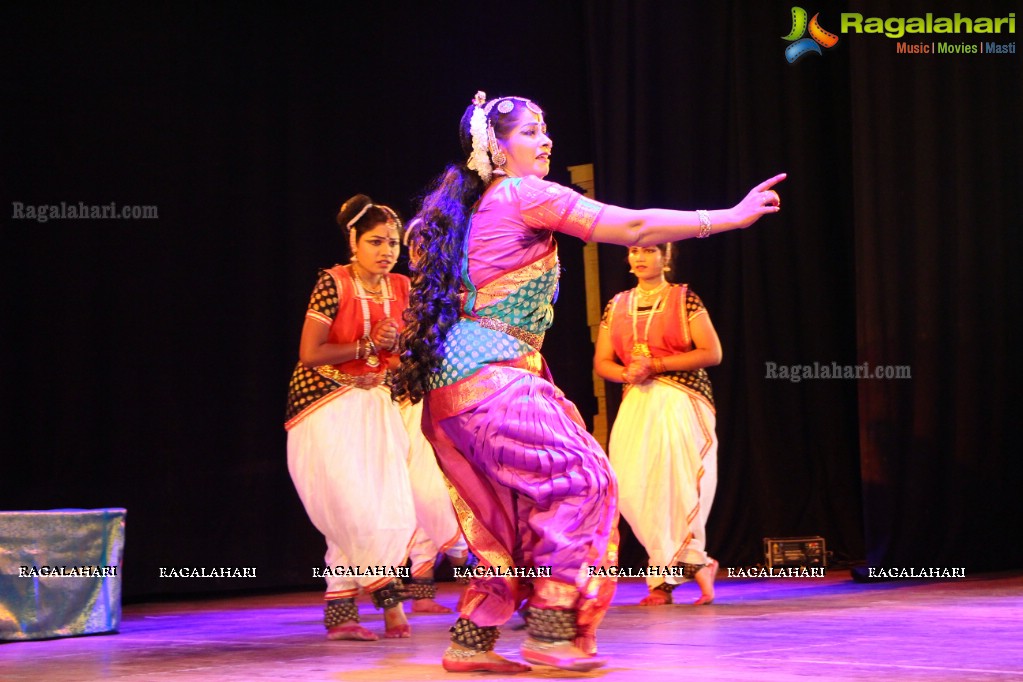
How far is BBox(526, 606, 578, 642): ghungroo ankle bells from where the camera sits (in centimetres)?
342

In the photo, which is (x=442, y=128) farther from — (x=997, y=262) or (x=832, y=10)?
(x=997, y=262)

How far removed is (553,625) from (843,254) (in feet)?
17.8

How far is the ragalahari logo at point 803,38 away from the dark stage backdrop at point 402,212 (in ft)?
0.21

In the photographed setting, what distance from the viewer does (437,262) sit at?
12.1ft

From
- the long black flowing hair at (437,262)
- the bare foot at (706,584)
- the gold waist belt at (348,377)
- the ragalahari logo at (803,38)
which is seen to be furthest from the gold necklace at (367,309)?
the ragalahari logo at (803,38)

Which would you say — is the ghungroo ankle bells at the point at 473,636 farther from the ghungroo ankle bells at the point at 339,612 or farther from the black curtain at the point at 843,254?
the black curtain at the point at 843,254

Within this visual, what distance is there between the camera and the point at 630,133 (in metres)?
7.98

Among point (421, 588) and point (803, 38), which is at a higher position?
point (803, 38)

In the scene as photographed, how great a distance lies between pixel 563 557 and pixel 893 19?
Result: 4652 millimetres

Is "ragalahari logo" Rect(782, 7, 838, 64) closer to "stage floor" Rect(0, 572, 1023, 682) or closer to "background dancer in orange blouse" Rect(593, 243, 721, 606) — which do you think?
"background dancer in orange blouse" Rect(593, 243, 721, 606)

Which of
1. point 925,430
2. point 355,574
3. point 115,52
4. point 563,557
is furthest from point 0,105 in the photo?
point 925,430

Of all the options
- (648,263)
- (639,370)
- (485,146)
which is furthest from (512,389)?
(648,263)

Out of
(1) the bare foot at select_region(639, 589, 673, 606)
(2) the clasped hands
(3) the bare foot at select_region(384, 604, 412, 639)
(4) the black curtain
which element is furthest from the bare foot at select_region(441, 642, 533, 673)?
(4) the black curtain

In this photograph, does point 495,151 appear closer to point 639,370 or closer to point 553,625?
point 553,625
